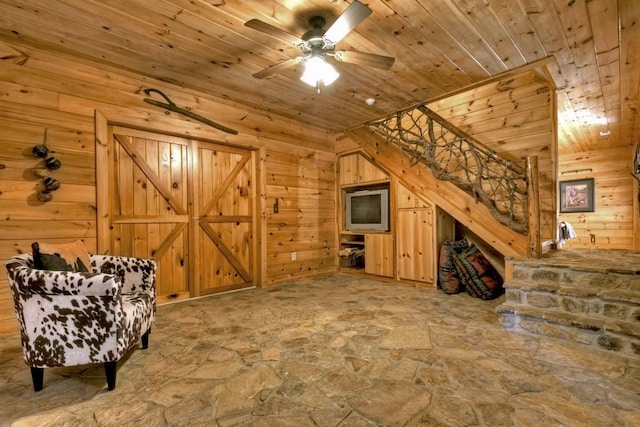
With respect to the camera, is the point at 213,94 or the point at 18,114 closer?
the point at 18,114

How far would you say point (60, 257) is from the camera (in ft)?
5.96

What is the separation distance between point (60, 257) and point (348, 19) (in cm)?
233

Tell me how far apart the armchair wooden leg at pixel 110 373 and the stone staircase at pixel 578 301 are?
2777 millimetres

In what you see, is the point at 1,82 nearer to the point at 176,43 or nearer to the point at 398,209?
the point at 176,43

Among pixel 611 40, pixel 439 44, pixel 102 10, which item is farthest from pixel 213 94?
pixel 611 40

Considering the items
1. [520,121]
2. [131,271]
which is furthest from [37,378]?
[520,121]

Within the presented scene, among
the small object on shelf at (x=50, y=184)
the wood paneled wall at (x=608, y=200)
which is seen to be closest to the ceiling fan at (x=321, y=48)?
the small object on shelf at (x=50, y=184)

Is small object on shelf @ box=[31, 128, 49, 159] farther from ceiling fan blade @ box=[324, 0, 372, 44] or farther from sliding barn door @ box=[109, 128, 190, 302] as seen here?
ceiling fan blade @ box=[324, 0, 372, 44]

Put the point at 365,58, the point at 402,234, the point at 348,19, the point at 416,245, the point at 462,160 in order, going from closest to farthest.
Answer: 1. the point at 348,19
2. the point at 365,58
3. the point at 462,160
4. the point at 416,245
5. the point at 402,234

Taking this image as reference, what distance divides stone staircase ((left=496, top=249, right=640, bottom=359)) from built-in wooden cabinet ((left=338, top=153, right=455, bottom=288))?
1.19 metres

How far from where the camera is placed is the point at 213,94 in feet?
11.6

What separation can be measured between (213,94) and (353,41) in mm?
1906

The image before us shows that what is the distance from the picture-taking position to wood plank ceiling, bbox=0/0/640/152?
2090mm

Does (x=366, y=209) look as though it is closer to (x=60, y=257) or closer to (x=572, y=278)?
(x=572, y=278)
